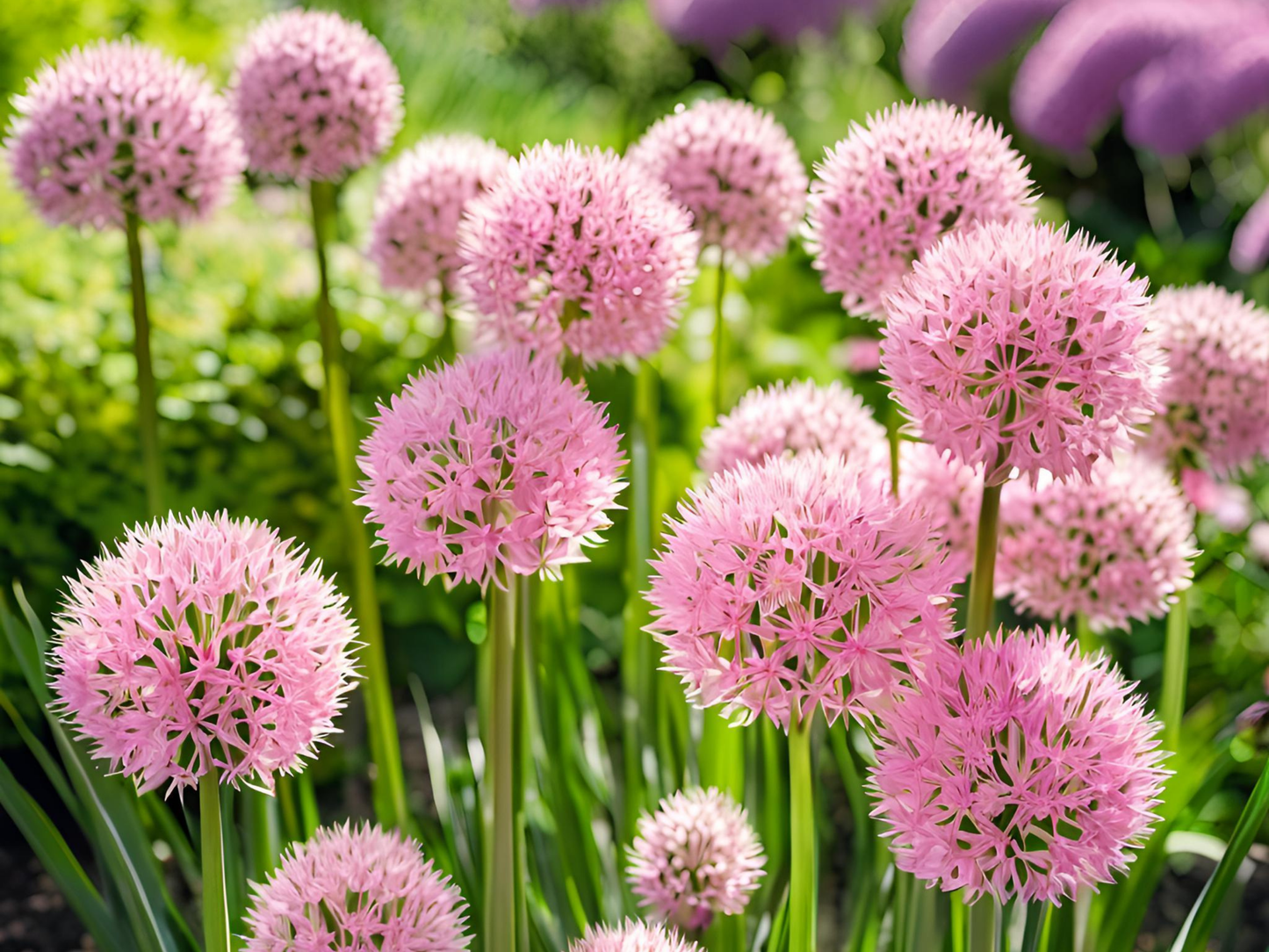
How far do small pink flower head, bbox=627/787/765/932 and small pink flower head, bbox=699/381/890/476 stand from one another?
492mm

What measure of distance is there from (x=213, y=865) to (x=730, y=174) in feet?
4.07

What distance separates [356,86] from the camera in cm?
184

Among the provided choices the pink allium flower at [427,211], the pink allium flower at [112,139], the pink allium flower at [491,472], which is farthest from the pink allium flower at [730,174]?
the pink allium flower at [491,472]

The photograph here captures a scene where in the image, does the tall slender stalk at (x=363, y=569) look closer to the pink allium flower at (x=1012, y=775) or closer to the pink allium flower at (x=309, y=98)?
the pink allium flower at (x=309, y=98)

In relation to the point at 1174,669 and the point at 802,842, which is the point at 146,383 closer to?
the point at 802,842

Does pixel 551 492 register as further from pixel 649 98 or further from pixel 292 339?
pixel 649 98

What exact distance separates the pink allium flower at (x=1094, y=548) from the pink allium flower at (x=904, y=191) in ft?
1.30

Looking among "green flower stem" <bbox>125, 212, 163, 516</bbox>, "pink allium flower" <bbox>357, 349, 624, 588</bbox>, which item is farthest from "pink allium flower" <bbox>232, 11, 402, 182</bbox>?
"pink allium flower" <bbox>357, 349, 624, 588</bbox>

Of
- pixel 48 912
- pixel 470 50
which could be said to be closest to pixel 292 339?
pixel 48 912

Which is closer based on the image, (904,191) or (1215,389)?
(904,191)

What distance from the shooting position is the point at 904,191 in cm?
143

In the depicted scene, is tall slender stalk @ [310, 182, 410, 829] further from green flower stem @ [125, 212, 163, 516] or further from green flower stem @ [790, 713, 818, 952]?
green flower stem @ [790, 713, 818, 952]

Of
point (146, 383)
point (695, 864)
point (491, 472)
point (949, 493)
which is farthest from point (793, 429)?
point (146, 383)

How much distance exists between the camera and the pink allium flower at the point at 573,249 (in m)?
1.32
